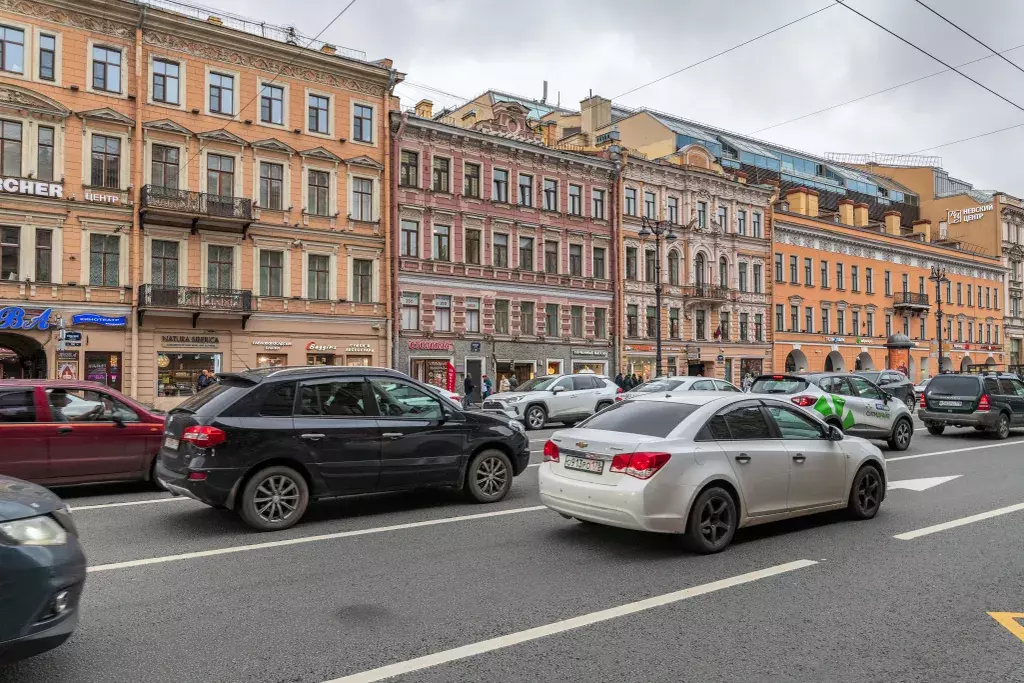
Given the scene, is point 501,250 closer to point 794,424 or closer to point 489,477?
point 489,477

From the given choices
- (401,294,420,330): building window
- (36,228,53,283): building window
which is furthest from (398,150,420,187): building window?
(36,228,53,283): building window

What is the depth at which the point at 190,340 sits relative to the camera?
29.4 metres

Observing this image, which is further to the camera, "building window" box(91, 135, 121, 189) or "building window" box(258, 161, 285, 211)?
"building window" box(258, 161, 285, 211)

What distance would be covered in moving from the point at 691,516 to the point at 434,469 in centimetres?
330

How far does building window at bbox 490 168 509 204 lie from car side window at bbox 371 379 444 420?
98.7 ft

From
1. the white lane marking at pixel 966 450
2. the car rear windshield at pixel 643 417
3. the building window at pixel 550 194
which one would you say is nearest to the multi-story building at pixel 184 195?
the building window at pixel 550 194

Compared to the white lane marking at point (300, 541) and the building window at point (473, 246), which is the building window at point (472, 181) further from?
the white lane marking at point (300, 541)

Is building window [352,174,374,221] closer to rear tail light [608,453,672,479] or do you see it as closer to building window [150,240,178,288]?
building window [150,240,178,288]

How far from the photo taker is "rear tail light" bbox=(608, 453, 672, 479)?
6789 millimetres

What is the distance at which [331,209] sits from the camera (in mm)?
33062

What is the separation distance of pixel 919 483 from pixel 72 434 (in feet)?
37.5

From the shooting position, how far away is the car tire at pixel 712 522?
6957mm

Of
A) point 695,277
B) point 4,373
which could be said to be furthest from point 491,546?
point 695,277

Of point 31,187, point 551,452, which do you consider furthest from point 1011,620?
point 31,187
